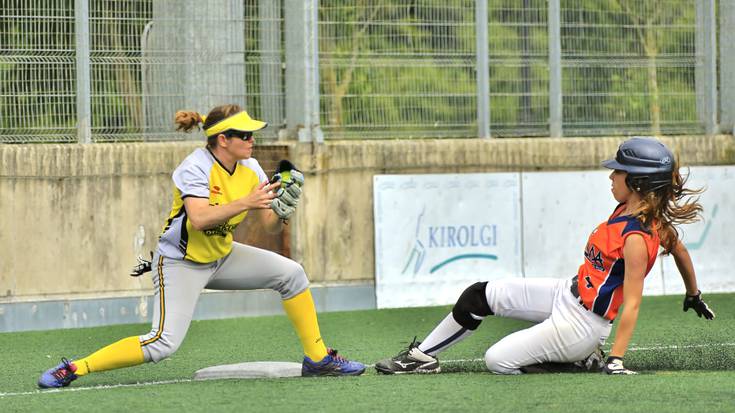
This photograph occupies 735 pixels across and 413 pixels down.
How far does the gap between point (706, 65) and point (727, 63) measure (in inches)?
9.2

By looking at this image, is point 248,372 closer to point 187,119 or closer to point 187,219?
point 187,219

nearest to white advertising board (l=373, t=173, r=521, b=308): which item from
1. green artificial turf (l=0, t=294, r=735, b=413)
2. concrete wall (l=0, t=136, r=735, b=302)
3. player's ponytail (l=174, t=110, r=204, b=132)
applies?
concrete wall (l=0, t=136, r=735, b=302)

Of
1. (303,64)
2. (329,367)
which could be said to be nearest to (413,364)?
(329,367)

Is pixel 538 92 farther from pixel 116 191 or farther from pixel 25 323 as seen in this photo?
pixel 25 323

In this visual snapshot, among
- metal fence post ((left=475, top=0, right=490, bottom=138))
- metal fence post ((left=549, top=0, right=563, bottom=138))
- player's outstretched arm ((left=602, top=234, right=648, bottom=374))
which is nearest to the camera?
player's outstretched arm ((left=602, top=234, right=648, bottom=374))

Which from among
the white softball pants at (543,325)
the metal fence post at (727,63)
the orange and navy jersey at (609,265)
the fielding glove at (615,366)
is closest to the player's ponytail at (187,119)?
the white softball pants at (543,325)

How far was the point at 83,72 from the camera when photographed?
12461 millimetres

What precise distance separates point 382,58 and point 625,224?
22.0ft

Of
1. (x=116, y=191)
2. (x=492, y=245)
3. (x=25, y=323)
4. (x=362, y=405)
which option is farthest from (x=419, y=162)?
(x=362, y=405)

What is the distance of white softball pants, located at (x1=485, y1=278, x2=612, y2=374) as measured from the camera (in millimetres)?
7438

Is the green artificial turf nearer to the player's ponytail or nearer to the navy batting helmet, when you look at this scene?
the navy batting helmet

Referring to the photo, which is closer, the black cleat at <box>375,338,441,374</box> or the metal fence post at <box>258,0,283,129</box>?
the black cleat at <box>375,338,441,374</box>

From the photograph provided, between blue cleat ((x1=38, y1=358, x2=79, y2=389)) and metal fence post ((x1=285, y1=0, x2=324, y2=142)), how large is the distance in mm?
6045

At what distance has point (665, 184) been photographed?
743 cm
